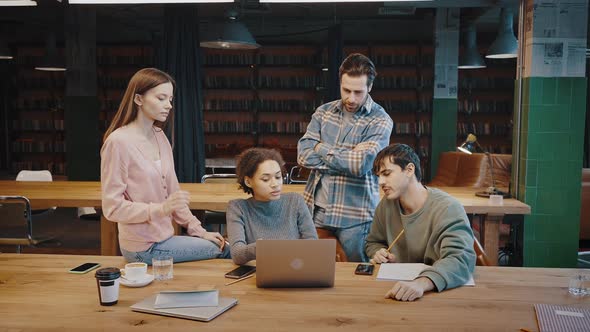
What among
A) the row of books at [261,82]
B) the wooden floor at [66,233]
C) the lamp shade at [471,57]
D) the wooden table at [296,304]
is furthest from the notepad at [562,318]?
the row of books at [261,82]

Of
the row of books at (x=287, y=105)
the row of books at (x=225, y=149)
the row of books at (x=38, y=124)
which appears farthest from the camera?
the row of books at (x=38, y=124)

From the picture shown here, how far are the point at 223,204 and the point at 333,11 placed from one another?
7.65 m

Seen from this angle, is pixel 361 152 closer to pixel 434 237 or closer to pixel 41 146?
pixel 434 237

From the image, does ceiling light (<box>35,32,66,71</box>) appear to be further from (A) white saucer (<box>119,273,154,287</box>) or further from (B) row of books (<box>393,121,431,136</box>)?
(A) white saucer (<box>119,273,154,287</box>)

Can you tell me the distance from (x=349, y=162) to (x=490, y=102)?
29.0 feet

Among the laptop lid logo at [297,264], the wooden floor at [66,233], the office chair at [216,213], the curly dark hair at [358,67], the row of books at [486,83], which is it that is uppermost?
the row of books at [486,83]

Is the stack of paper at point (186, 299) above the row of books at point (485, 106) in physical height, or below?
below

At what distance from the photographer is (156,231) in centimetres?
246

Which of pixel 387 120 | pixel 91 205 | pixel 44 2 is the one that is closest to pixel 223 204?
pixel 91 205

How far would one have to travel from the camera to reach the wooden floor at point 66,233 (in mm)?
5641

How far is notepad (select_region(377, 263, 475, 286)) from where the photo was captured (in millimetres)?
2168

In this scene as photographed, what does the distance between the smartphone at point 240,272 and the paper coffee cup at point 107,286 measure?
476 mm

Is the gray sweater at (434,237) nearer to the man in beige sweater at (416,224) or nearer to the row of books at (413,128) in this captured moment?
the man in beige sweater at (416,224)

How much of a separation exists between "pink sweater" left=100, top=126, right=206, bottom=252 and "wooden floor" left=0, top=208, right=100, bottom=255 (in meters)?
3.03
